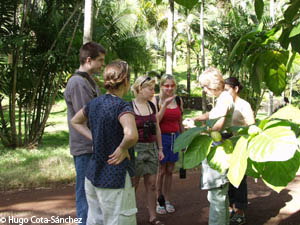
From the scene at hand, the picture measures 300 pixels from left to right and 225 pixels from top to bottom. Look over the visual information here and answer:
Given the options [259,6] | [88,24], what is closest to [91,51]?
[259,6]

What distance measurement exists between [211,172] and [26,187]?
3.42 m

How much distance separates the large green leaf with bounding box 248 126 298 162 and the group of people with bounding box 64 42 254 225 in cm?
46

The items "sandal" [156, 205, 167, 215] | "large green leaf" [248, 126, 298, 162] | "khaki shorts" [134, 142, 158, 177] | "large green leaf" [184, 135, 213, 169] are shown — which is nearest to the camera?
"large green leaf" [248, 126, 298, 162]

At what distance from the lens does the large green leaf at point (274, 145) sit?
652mm

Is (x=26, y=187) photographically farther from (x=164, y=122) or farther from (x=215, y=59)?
(x=215, y=59)

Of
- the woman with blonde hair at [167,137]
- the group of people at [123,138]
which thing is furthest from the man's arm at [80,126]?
the woman with blonde hair at [167,137]

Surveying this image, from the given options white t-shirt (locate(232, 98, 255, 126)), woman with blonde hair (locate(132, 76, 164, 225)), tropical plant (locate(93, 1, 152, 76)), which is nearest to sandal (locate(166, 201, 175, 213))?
woman with blonde hair (locate(132, 76, 164, 225))

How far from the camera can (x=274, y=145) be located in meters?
0.68

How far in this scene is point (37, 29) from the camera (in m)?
7.37

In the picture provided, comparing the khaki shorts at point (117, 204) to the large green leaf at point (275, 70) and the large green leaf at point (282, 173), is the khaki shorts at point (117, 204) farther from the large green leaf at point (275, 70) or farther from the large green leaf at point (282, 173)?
the large green leaf at point (282, 173)

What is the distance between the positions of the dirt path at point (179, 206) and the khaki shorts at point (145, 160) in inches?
27.0

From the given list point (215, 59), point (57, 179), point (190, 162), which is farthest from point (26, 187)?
point (215, 59)

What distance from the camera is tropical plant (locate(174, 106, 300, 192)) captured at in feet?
2.20

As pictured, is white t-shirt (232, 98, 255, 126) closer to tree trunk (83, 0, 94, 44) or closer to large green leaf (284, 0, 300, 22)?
large green leaf (284, 0, 300, 22)
